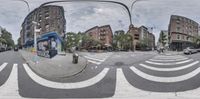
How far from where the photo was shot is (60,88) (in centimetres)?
650

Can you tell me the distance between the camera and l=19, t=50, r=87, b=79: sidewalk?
636cm

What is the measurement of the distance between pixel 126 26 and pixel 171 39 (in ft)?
2.11

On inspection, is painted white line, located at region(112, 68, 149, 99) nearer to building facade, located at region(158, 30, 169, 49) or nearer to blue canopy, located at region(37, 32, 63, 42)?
building facade, located at region(158, 30, 169, 49)

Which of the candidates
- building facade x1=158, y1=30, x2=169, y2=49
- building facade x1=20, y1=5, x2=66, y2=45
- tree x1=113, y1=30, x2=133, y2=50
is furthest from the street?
building facade x1=20, y1=5, x2=66, y2=45

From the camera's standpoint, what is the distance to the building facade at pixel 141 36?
253 inches

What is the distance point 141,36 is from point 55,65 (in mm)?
1193

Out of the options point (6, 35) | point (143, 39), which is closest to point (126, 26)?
point (143, 39)

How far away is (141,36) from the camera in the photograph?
648cm

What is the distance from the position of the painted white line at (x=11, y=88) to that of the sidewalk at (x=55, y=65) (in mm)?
257

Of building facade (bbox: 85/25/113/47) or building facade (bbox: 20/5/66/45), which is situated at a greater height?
building facade (bbox: 20/5/66/45)

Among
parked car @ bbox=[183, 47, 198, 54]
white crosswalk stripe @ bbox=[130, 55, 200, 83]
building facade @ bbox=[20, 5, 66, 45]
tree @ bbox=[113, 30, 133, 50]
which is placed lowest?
white crosswalk stripe @ bbox=[130, 55, 200, 83]

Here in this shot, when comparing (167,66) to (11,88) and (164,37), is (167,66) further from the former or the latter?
(11,88)

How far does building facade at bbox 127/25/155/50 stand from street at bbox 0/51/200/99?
0.11 metres

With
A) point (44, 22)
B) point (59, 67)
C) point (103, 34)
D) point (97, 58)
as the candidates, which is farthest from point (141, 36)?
point (44, 22)
